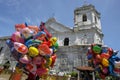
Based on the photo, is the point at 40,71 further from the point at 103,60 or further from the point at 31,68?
the point at 103,60

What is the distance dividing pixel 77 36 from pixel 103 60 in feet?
59.3

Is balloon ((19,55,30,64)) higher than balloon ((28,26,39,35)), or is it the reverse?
balloon ((28,26,39,35))

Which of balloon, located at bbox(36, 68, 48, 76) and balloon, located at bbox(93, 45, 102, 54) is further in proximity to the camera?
balloon, located at bbox(93, 45, 102, 54)

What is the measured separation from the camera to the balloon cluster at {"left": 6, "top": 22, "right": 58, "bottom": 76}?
23.7 feet

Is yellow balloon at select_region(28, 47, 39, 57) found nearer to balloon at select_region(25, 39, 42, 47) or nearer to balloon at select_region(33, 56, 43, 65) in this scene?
balloon at select_region(33, 56, 43, 65)

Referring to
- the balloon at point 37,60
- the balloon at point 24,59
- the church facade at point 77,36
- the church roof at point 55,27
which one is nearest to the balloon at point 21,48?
the balloon at point 24,59

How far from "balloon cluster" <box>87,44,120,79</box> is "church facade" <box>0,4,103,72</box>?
14.0 metres

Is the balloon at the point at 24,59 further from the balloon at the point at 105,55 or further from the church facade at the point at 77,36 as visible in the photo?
the church facade at the point at 77,36

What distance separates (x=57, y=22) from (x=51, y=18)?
5.55 feet

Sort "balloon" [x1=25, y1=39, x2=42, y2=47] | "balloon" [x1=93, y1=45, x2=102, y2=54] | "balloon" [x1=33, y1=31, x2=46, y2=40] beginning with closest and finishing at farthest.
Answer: "balloon" [x1=25, y1=39, x2=42, y2=47] < "balloon" [x1=33, y1=31, x2=46, y2=40] < "balloon" [x1=93, y1=45, x2=102, y2=54]

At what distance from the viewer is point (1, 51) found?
34.1 meters

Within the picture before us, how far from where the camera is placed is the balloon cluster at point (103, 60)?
10.0 meters

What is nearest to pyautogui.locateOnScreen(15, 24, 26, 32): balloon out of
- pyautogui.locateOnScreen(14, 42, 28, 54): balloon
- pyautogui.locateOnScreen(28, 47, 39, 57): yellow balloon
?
pyautogui.locateOnScreen(14, 42, 28, 54): balloon

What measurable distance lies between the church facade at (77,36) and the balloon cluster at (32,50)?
1756cm
